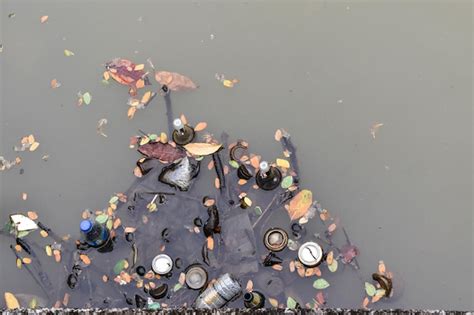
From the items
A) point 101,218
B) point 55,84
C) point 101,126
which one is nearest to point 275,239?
point 101,218

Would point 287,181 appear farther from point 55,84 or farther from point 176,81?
point 55,84

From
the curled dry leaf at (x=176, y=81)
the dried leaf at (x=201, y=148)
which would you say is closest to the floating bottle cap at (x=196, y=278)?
the dried leaf at (x=201, y=148)

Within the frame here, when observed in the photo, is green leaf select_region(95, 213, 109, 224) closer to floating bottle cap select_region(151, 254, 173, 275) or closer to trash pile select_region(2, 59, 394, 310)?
trash pile select_region(2, 59, 394, 310)

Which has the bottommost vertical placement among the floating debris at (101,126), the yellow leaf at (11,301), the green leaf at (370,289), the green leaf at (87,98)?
the yellow leaf at (11,301)

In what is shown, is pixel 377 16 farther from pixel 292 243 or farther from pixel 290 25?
pixel 292 243

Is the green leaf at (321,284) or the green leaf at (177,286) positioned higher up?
the green leaf at (321,284)

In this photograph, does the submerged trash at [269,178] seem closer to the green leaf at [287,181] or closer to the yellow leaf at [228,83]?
the green leaf at [287,181]
